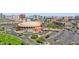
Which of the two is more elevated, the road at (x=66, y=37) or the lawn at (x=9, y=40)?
the road at (x=66, y=37)

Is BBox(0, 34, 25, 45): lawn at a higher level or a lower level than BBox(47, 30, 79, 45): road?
lower
